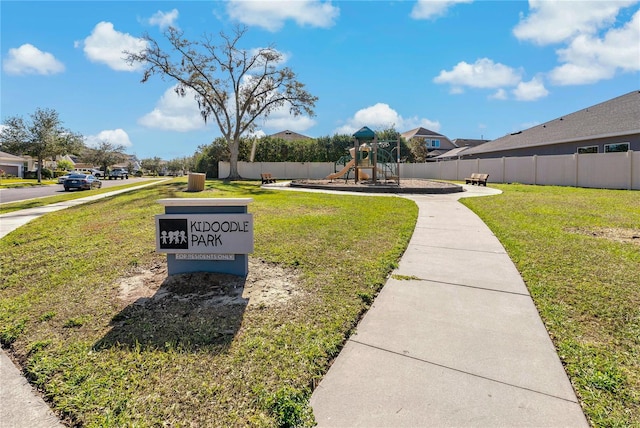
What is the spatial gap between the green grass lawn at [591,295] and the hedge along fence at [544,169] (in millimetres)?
10912

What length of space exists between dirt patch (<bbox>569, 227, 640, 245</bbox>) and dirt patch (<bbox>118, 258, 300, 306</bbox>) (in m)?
5.85

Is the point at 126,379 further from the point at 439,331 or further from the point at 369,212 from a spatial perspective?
the point at 369,212

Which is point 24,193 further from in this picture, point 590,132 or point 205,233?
point 590,132

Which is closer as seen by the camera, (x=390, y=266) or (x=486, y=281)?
(x=486, y=281)

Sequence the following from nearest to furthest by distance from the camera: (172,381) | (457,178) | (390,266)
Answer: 1. (172,381)
2. (390,266)
3. (457,178)

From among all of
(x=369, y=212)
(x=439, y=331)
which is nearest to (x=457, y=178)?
(x=369, y=212)

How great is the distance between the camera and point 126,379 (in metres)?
2.46

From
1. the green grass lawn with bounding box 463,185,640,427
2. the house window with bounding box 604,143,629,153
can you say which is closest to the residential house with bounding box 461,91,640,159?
the house window with bounding box 604,143,629,153

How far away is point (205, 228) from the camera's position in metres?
4.00

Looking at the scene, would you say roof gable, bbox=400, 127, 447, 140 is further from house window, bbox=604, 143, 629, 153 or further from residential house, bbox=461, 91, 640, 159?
house window, bbox=604, 143, 629, 153

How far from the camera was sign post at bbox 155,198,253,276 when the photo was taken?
13.1 ft

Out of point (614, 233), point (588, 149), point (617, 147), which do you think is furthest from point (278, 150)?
point (614, 233)

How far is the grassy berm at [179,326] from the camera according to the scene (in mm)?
2232

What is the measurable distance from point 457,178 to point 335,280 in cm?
2705
